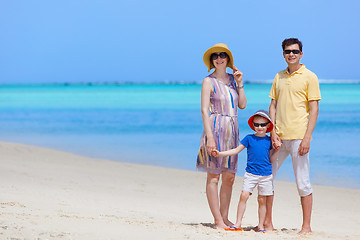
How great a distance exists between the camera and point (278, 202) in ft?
22.9

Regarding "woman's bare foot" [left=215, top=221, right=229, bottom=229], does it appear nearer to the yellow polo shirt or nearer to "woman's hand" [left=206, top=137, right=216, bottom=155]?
"woman's hand" [left=206, top=137, right=216, bottom=155]

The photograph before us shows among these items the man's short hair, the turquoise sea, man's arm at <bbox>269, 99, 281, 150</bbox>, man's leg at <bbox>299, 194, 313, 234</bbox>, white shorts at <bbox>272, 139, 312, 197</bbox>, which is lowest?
the turquoise sea

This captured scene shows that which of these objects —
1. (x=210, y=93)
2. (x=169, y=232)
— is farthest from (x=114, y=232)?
(x=210, y=93)

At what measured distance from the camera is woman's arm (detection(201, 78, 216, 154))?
4715 mm

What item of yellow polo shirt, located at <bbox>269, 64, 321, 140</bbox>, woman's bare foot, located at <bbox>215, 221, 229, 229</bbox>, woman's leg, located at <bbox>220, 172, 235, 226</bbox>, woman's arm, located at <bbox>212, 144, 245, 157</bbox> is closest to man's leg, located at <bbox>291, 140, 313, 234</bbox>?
yellow polo shirt, located at <bbox>269, 64, 321, 140</bbox>

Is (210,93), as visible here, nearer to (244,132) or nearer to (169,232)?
(169,232)

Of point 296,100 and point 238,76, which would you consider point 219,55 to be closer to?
point 238,76

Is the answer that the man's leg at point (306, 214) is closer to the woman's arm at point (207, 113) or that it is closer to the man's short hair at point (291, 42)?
the woman's arm at point (207, 113)

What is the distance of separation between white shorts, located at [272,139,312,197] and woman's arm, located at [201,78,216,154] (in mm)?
607

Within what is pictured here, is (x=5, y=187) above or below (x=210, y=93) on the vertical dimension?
below

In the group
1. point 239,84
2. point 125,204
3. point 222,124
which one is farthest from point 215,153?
point 125,204

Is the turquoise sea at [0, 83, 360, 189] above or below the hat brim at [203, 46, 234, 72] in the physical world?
below

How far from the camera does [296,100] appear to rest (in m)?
4.58

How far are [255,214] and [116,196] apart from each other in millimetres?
1873
